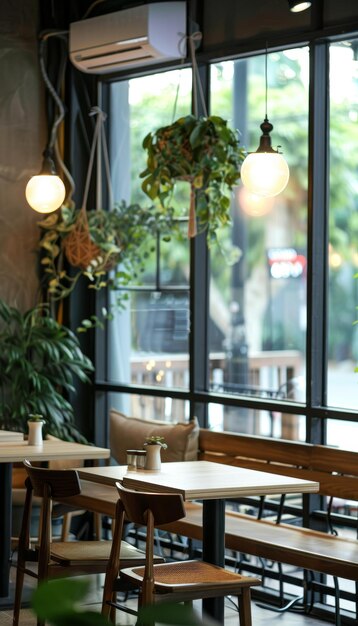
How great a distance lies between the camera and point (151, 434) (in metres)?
5.64

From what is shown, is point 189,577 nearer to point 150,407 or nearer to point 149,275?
point 150,407

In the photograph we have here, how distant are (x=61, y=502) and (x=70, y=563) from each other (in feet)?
5.65

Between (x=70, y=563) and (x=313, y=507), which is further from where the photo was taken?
(x=313, y=507)

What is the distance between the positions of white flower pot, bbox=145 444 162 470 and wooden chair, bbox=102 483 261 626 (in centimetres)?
62

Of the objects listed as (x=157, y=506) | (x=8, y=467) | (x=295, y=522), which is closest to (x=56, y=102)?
(x=8, y=467)

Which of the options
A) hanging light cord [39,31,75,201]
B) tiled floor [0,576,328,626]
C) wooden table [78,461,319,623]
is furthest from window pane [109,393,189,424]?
wooden table [78,461,319,623]

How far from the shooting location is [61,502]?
18.6ft

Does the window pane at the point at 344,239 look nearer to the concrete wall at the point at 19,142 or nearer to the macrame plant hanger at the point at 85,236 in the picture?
the macrame plant hanger at the point at 85,236

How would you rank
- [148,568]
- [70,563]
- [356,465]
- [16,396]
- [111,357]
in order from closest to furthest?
[148,568]
[70,563]
[356,465]
[16,396]
[111,357]

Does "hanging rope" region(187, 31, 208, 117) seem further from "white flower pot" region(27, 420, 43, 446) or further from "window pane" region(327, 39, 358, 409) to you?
"white flower pot" region(27, 420, 43, 446)

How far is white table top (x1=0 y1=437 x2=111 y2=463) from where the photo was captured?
4734 mm

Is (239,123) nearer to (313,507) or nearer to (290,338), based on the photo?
→ (290,338)

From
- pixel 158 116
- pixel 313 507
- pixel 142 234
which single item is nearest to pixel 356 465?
pixel 313 507

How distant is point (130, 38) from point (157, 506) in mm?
3481
